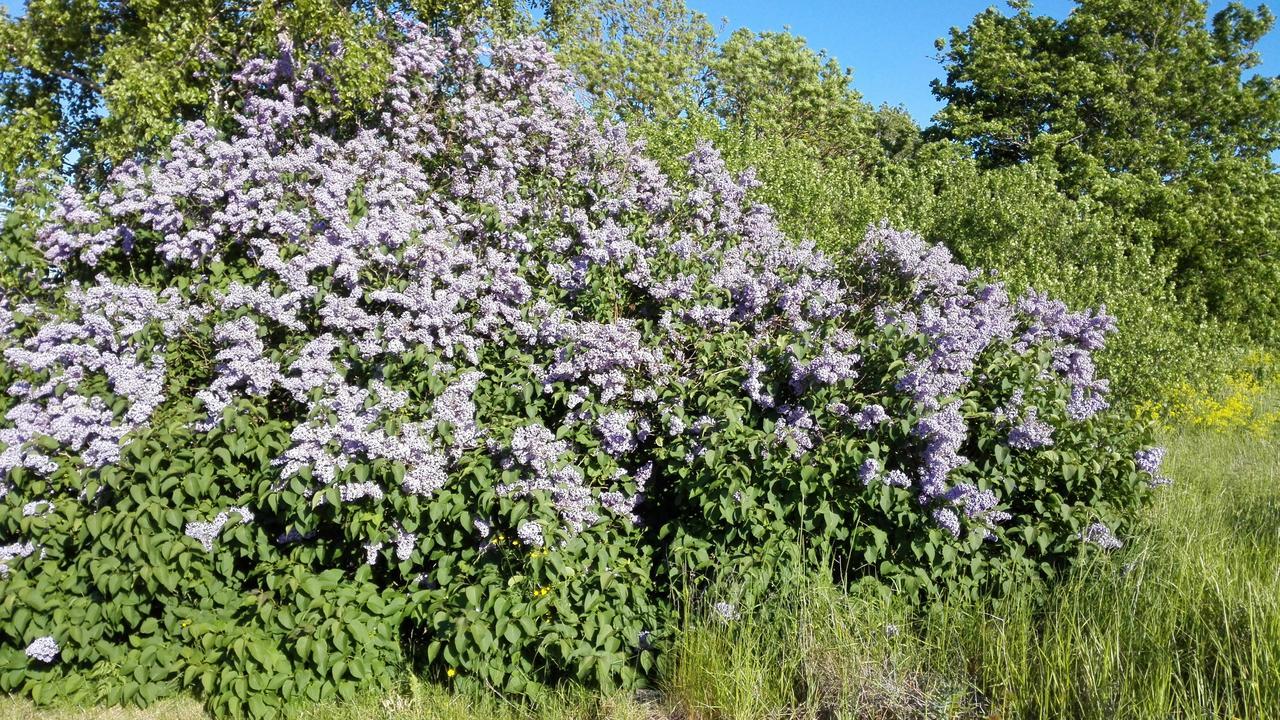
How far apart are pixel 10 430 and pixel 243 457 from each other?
1.13 m

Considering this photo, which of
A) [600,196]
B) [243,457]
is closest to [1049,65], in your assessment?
[600,196]

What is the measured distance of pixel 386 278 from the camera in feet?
13.7

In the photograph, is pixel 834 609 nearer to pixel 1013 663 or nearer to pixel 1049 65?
pixel 1013 663

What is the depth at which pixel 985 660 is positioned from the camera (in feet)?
10.8

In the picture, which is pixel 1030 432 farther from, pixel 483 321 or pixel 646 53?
pixel 646 53

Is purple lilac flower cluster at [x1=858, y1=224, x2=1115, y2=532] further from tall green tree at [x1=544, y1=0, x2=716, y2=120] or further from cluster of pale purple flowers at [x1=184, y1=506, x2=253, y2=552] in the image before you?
tall green tree at [x1=544, y1=0, x2=716, y2=120]

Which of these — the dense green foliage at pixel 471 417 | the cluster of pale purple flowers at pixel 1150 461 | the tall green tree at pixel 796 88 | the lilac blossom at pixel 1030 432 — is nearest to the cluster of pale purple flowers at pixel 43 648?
the dense green foliage at pixel 471 417

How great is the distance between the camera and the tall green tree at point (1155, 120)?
46.8ft

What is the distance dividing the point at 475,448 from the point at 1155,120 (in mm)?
16901

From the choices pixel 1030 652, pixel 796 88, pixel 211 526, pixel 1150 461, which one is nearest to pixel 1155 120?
pixel 796 88

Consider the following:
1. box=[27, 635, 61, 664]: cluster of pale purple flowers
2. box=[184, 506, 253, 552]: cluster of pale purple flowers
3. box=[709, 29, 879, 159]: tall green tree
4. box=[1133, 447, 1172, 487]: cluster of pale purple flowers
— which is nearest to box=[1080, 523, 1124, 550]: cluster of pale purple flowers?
box=[1133, 447, 1172, 487]: cluster of pale purple flowers

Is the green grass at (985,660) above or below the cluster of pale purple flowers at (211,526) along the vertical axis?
below

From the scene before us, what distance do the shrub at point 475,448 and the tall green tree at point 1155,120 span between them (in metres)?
11.7

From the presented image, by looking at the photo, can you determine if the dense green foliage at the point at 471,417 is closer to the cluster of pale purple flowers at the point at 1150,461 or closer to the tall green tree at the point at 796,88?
the cluster of pale purple flowers at the point at 1150,461
